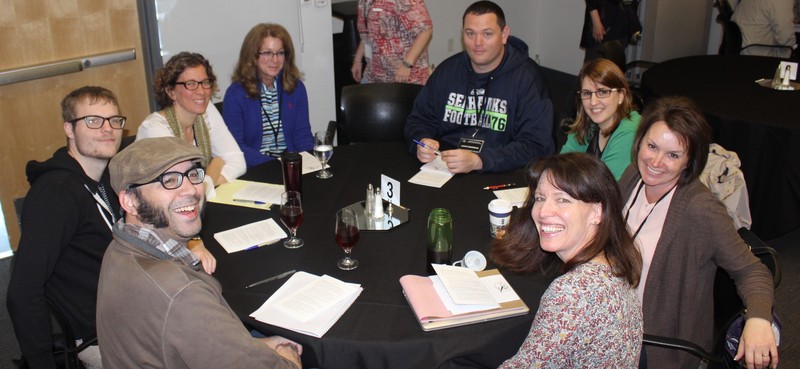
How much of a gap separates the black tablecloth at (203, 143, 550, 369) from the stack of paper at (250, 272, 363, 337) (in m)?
0.03

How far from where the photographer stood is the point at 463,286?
6.64ft

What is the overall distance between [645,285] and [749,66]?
158 inches

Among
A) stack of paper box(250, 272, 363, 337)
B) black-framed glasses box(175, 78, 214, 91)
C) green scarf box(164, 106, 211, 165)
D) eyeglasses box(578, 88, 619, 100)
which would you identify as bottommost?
stack of paper box(250, 272, 363, 337)

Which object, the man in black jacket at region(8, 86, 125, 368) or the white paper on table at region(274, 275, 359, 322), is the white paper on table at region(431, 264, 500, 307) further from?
the man in black jacket at region(8, 86, 125, 368)

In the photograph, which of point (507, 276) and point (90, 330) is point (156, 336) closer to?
point (90, 330)

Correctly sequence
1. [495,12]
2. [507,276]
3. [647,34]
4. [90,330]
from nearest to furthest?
1. [507,276]
2. [90,330]
3. [495,12]
4. [647,34]

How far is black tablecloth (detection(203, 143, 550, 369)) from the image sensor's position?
1.85 metres

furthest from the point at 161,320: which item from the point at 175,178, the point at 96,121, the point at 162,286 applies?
the point at 96,121

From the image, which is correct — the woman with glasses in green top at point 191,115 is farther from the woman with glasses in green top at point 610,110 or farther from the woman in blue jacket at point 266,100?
the woman with glasses in green top at point 610,110

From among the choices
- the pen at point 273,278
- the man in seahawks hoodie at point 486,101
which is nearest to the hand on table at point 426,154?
the man in seahawks hoodie at point 486,101

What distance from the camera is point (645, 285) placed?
2.25 metres

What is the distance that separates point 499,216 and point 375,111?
6.17 feet

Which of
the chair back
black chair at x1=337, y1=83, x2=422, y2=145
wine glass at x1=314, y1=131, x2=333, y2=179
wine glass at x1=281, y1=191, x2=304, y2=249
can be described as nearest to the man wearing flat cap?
wine glass at x1=281, y1=191, x2=304, y2=249

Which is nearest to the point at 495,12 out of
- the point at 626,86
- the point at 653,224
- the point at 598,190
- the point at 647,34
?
the point at 626,86
